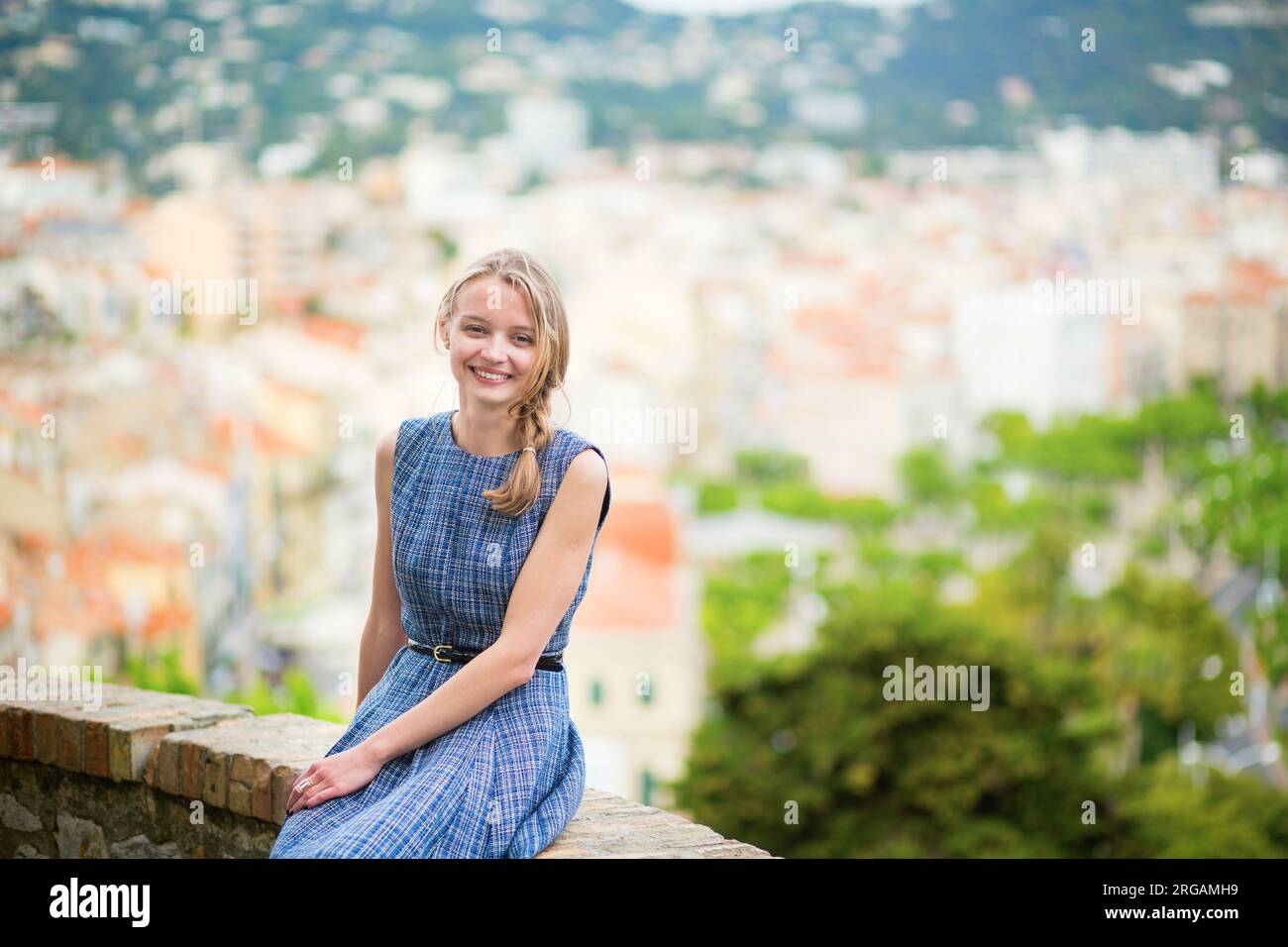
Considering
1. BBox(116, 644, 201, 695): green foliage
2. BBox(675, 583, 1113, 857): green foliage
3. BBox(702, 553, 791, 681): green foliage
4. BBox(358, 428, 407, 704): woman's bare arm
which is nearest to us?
BBox(358, 428, 407, 704): woman's bare arm

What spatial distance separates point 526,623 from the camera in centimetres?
148

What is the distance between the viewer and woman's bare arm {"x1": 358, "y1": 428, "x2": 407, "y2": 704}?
1649 millimetres

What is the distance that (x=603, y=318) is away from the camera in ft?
127

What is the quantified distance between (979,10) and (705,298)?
16430 mm

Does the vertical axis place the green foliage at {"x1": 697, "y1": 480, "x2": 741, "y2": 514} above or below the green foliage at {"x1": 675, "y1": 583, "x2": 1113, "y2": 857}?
above

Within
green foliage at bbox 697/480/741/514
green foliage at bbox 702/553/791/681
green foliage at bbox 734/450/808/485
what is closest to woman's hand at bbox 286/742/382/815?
green foliage at bbox 702/553/791/681

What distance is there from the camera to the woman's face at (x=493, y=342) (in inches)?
59.9

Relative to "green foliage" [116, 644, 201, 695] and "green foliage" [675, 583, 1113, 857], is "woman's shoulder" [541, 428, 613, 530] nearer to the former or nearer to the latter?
"green foliage" [116, 644, 201, 695]

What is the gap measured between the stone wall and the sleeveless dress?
0.19m

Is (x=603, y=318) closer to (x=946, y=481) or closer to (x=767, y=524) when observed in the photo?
(x=767, y=524)

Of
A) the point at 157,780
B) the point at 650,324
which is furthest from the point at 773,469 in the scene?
the point at 157,780

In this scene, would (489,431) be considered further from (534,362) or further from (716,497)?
(716,497)

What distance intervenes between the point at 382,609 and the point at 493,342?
1.26 ft

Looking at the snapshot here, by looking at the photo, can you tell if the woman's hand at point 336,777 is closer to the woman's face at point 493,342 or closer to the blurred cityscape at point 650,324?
the woman's face at point 493,342
